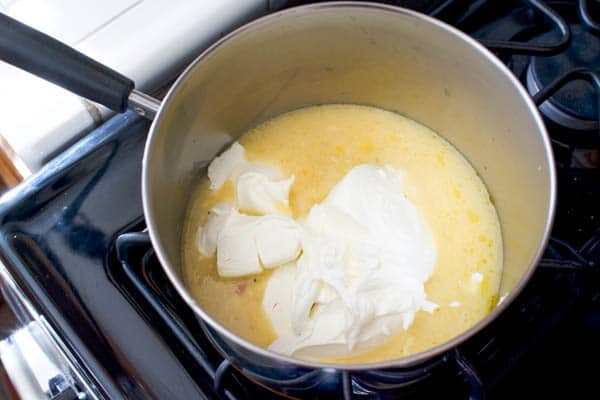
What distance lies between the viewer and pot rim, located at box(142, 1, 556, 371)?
0.44 metres

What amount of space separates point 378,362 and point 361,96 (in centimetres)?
40

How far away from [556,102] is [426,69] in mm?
155

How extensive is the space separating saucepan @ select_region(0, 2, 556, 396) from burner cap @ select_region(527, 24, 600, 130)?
3.5 inches

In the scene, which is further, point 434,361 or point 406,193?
point 406,193

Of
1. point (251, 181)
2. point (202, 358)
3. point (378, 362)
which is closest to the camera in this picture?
point (378, 362)

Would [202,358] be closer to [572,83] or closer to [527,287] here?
[527,287]

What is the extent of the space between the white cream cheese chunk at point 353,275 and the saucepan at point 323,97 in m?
0.05

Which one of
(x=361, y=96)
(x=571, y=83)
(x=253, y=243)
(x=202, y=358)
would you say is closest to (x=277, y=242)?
(x=253, y=243)

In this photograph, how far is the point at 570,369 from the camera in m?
0.66

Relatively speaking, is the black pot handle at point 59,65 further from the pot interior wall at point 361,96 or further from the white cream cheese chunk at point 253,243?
the white cream cheese chunk at point 253,243

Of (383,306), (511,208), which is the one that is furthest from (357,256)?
(511,208)

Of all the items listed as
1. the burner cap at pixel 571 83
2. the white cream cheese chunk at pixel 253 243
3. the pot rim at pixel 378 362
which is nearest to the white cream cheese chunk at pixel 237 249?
the white cream cheese chunk at pixel 253 243

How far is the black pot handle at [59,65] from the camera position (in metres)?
0.51

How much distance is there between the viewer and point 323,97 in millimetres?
761
